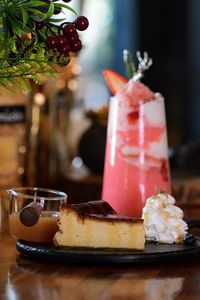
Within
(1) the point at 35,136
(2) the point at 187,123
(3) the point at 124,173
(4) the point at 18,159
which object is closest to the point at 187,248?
(3) the point at 124,173

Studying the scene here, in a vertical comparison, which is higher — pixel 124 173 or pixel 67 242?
pixel 124 173

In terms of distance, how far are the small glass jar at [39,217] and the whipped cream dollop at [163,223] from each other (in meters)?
0.15

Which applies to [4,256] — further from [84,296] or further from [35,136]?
[35,136]

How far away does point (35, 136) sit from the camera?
120 inches

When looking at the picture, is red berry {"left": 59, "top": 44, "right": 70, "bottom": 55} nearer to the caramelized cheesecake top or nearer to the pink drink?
the caramelized cheesecake top

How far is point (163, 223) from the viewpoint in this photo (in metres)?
1.39

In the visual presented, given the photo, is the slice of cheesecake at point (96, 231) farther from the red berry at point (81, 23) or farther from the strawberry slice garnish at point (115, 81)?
the strawberry slice garnish at point (115, 81)

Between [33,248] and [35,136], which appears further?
[35,136]

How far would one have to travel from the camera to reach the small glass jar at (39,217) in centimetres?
140

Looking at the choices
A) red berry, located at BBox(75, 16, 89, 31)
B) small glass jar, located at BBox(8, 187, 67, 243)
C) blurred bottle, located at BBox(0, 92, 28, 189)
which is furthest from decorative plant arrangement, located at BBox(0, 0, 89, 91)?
blurred bottle, located at BBox(0, 92, 28, 189)

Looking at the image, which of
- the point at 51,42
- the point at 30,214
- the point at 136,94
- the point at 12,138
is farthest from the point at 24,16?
the point at 12,138

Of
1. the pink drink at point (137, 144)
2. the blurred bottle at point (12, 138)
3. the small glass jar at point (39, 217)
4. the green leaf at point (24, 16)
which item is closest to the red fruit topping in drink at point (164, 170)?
the pink drink at point (137, 144)

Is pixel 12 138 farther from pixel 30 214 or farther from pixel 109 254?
pixel 109 254

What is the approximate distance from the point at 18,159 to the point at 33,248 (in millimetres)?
1410
